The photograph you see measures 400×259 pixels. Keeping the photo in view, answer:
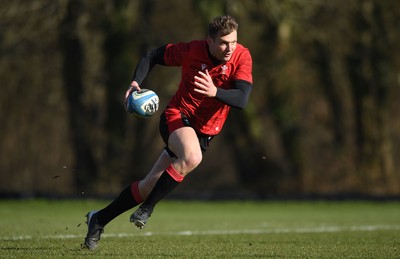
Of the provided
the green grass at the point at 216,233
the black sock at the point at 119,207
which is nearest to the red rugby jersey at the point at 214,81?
the black sock at the point at 119,207

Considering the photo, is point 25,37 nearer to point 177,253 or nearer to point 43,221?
point 43,221

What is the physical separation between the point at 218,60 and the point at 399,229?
4935 millimetres

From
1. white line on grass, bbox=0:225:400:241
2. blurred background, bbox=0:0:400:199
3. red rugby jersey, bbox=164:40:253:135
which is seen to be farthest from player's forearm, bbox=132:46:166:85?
blurred background, bbox=0:0:400:199

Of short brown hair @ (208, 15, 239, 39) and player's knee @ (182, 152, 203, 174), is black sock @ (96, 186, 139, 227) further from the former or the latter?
short brown hair @ (208, 15, 239, 39)

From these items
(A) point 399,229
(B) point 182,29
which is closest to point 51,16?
(B) point 182,29

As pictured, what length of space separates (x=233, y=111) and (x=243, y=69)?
46.5 ft

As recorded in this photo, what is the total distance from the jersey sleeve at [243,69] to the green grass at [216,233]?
1562 millimetres

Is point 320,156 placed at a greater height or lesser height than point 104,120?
lesser

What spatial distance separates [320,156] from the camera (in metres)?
26.0

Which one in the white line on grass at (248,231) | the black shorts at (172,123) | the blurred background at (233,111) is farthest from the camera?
the blurred background at (233,111)

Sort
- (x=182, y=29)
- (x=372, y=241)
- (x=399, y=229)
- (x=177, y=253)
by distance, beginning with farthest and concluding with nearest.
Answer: (x=182, y=29) < (x=399, y=229) < (x=372, y=241) < (x=177, y=253)

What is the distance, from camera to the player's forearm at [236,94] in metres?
7.71

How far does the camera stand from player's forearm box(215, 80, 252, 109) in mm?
7711

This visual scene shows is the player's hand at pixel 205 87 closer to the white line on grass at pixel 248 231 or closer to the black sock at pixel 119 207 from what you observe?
the black sock at pixel 119 207
